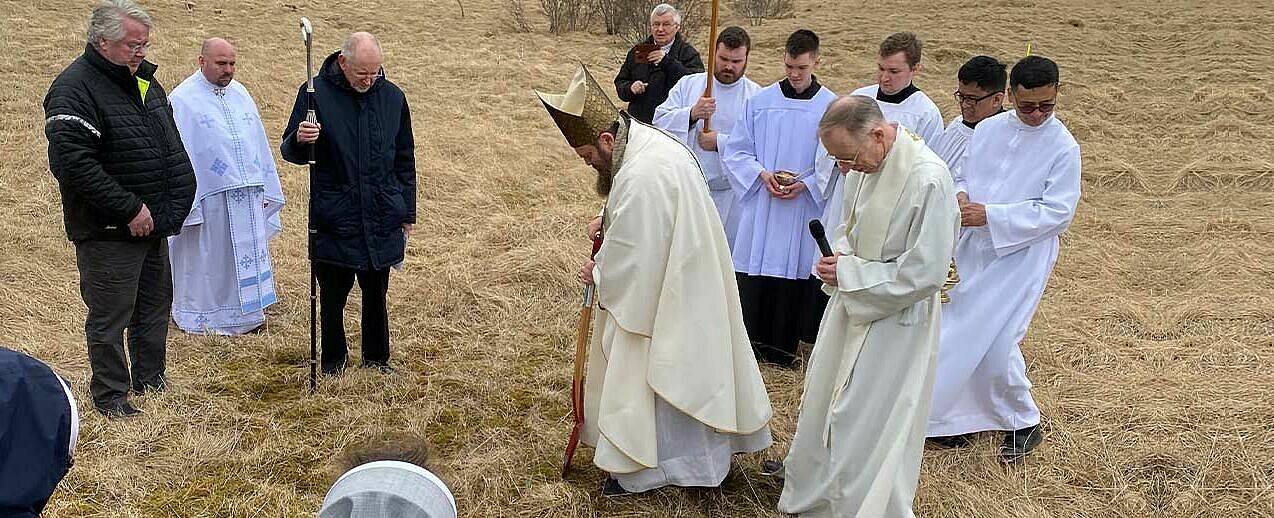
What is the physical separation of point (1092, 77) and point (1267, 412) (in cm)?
976

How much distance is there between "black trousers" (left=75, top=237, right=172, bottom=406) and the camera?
4418 mm

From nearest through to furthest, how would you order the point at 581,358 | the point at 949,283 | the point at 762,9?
the point at 949,283 < the point at 581,358 < the point at 762,9

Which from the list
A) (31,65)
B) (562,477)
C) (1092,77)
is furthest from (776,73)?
(562,477)

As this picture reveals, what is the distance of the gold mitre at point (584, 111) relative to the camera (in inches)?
147

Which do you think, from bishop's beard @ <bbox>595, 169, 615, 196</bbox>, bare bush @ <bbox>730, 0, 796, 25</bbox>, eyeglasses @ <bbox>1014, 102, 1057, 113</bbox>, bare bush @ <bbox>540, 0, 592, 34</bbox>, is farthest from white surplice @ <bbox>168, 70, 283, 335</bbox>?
bare bush @ <bbox>730, 0, 796, 25</bbox>

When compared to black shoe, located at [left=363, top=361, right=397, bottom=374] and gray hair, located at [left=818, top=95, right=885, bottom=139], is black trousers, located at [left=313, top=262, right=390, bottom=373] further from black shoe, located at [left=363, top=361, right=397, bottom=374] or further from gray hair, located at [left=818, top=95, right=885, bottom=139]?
gray hair, located at [left=818, top=95, right=885, bottom=139]

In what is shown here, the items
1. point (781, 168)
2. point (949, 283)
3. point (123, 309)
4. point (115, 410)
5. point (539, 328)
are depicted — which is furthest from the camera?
point (539, 328)

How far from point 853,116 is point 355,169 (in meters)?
2.62

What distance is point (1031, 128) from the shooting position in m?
4.31

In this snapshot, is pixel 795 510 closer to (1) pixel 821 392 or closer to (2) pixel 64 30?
(1) pixel 821 392

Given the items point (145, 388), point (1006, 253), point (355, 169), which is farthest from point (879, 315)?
point (145, 388)

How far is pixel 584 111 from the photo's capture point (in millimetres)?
3738

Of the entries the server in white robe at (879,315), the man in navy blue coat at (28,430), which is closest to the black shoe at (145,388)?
the server in white robe at (879,315)

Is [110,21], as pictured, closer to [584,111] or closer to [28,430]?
[584,111]
